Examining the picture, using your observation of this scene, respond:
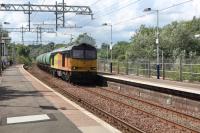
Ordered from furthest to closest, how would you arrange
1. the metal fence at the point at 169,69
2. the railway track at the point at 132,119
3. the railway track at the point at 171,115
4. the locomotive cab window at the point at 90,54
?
the locomotive cab window at the point at 90,54 → the metal fence at the point at 169,69 → the railway track at the point at 171,115 → the railway track at the point at 132,119

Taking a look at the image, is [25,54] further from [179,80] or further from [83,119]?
[83,119]

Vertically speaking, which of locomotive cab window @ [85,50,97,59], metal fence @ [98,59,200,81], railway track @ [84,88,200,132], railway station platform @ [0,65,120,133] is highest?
locomotive cab window @ [85,50,97,59]

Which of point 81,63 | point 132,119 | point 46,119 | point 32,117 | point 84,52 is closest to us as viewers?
point 46,119

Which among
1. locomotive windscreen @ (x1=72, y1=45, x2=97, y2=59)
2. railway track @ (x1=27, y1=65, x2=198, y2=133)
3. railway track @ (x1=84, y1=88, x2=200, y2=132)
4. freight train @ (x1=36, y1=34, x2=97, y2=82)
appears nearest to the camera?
railway track @ (x1=27, y1=65, x2=198, y2=133)

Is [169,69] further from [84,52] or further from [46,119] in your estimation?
[46,119]

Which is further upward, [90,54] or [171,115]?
[90,54]

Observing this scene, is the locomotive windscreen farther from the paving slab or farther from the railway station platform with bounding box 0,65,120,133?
the railway station platform with bounding box 0,65,120,133

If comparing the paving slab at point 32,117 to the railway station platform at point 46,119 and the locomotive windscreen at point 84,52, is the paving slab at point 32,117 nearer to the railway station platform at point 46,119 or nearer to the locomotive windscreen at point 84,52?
the railway station platform at point 46,119

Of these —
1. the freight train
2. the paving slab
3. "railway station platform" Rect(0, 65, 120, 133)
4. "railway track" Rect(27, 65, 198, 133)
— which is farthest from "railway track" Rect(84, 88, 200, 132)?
the freight train

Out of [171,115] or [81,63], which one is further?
[81,63]

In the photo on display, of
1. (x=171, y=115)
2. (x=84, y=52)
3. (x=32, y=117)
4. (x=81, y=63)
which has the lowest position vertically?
(x=171, y=115)

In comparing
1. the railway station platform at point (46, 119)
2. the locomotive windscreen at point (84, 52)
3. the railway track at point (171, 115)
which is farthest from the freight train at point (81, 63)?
the railway station platform at point (46, 119)

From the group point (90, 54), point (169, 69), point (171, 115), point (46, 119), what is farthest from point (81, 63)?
point (46, 119)

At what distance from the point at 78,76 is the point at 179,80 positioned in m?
7.47
